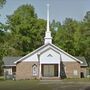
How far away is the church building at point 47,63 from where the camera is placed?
215 feet

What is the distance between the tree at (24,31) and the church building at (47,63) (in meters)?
17.7

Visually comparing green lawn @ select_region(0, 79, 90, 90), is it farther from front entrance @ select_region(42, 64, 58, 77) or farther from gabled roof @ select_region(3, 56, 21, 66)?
front entrance @ select_region(42, 64, 58, 77)

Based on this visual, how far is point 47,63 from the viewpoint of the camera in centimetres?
6562

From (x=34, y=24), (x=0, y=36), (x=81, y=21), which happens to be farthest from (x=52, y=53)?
(x=81, y=21)

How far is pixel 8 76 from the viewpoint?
215 ft

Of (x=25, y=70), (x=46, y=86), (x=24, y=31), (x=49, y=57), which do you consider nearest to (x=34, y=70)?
(x=25, y=70)

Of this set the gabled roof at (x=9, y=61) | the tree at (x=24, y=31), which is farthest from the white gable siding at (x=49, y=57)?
the tree at (x=24, y=31)

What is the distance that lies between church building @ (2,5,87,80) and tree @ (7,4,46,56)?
1766cm

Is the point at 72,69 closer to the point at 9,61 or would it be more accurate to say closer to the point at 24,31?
the point at 9,61

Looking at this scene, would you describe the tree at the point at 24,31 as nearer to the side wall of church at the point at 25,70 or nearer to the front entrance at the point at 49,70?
the front entrance at the point at 49,70

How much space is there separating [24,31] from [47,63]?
21.8m

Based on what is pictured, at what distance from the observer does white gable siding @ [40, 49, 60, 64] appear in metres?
65.5

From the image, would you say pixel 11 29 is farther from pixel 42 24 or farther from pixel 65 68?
pixel 65 68

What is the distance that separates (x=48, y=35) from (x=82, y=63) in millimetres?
8181
